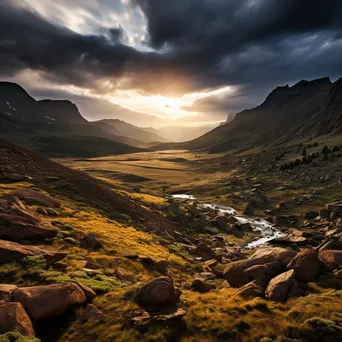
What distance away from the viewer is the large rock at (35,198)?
30.7 metres

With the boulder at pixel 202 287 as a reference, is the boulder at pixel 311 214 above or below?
below

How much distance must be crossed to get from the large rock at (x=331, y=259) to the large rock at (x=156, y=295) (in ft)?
42.2

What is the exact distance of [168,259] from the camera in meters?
27.3

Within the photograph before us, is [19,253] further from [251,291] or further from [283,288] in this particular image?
[283,288]

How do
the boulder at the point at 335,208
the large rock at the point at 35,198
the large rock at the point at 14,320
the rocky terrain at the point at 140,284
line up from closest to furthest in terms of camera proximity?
the large rock at the point at 14,320 → the rocky terrain at the point at 140,284 → the large rock at the point at 35,198 → the boulder at the point at 335,208

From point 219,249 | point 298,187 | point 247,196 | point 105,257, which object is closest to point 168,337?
point 105,257

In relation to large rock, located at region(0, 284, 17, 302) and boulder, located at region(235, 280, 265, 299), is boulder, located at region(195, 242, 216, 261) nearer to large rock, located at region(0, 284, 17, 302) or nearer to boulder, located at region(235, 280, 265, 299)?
boulder, located at region(235, 280, 265, 299)

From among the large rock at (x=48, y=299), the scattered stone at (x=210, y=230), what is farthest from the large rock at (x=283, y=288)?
the scattered stone at (x=210, y=230)

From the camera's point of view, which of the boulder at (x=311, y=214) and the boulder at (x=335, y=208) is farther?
the boulder at (x=311, y=214)

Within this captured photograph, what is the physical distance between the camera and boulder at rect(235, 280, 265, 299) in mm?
16219

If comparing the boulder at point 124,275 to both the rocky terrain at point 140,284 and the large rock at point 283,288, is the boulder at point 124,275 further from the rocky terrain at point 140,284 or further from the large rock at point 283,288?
the large rock at point 283,288

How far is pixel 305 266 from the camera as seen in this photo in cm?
1848

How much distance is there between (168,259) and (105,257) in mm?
7572

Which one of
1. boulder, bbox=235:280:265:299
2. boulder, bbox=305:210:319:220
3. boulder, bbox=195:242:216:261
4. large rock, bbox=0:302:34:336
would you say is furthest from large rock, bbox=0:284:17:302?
boulder, bbox=305:210:319:220
